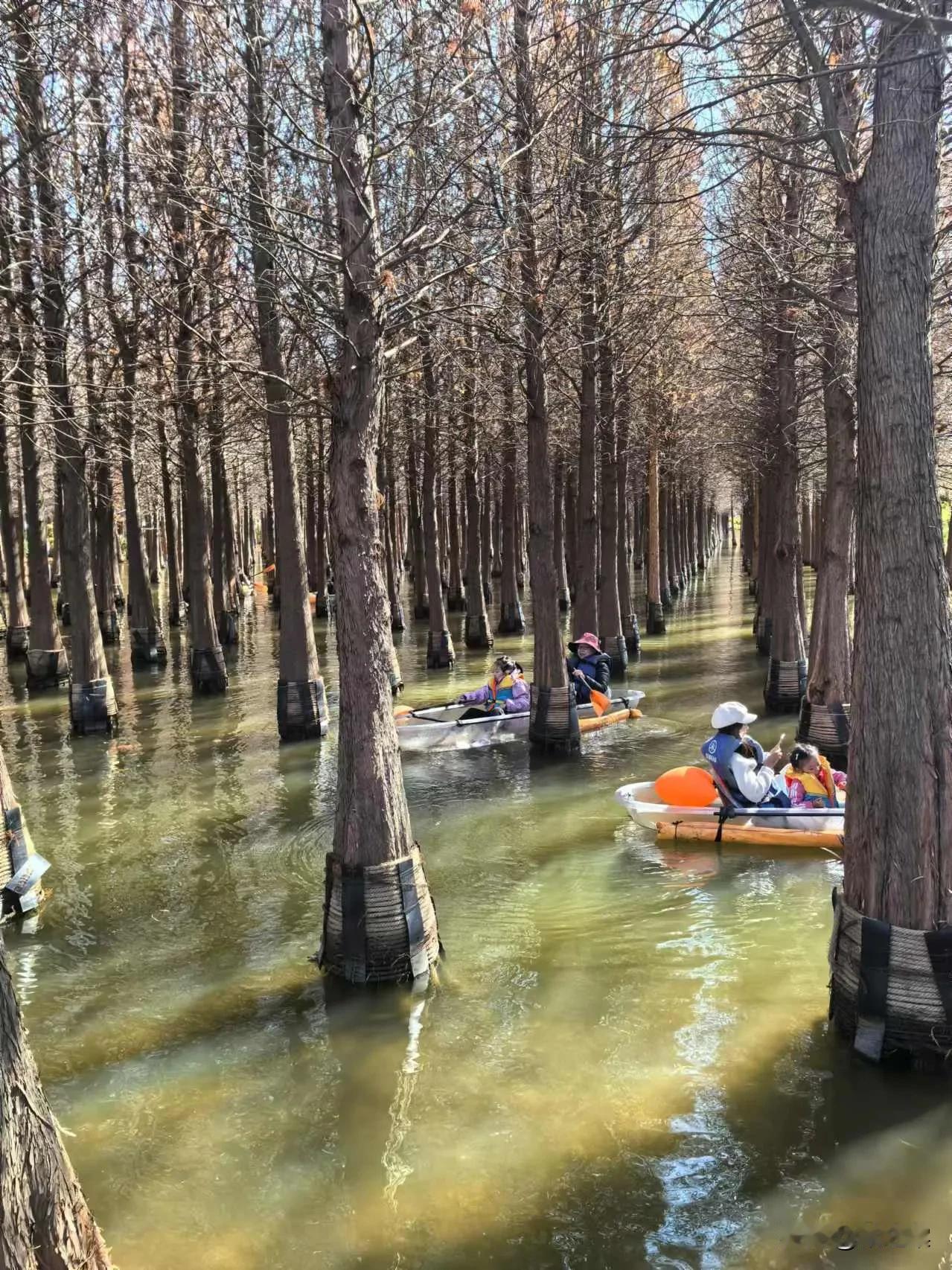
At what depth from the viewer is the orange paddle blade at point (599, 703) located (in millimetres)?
17672

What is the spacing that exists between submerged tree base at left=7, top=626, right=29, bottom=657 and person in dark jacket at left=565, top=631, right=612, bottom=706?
15.4m

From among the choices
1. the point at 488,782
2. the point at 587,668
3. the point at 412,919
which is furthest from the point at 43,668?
the point at 412,919

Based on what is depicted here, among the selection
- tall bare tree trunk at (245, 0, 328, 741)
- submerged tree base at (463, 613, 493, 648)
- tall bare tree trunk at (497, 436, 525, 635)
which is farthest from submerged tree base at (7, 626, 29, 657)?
tall bare tree trunk at (245, 0, 328, 741)

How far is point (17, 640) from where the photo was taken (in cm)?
2686

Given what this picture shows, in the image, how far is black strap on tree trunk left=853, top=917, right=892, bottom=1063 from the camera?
6137 millimetres

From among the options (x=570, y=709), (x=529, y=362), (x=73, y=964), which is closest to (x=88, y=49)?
(x=529, y=362)

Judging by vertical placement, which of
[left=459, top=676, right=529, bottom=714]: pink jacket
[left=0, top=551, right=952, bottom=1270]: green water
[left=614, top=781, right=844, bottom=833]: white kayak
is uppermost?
[left=459, top=676, right=529, bottom=714]: pink jacket

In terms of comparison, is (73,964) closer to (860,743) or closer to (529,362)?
(860,743)

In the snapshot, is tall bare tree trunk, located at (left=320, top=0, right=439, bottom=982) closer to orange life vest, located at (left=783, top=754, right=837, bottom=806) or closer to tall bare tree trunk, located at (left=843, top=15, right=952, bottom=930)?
tall bare tree trunk, located at (left=843, top=15, right=952, bottom=930)

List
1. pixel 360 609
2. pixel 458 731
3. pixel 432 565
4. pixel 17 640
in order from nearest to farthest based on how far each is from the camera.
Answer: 1. pixel 360 609
2. pixel 458 731
3. pixel 432 565
4. pixel 17 640

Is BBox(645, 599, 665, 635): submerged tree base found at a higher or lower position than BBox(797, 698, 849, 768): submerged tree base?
higher

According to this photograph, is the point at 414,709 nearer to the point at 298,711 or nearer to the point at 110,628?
the point at 298,711

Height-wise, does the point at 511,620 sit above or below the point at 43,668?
above

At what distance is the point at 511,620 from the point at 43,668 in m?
12.6
